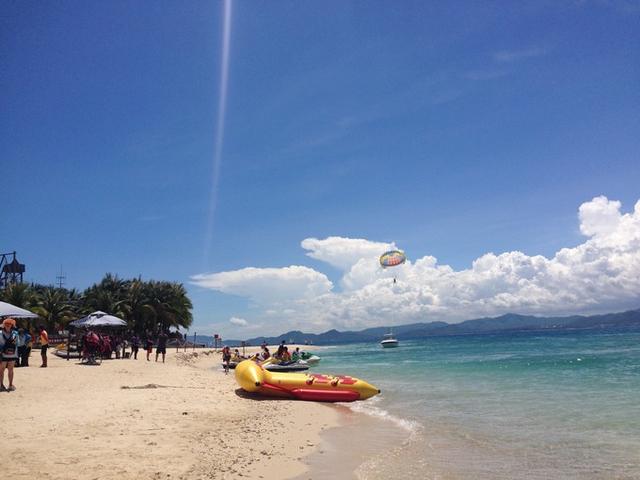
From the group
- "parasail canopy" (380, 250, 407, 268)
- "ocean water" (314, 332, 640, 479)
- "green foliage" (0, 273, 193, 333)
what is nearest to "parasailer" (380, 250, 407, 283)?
"parasail canopy" (380, 250, 407, 268)

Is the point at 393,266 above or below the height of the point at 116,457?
above

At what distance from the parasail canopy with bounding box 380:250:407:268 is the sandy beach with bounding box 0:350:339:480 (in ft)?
75.8

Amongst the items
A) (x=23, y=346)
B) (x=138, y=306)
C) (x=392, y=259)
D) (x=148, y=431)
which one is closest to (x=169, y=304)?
(x=138, y=306)

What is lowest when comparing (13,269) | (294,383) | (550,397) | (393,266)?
(550,397)

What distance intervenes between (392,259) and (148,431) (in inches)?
1173

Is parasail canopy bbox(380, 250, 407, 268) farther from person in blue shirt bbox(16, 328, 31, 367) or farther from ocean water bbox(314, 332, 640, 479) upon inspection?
person in blue shirt bbox(16, 328, 31, 367)

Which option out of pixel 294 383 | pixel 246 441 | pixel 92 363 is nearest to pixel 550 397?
pixel 294 383

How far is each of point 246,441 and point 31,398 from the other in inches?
196

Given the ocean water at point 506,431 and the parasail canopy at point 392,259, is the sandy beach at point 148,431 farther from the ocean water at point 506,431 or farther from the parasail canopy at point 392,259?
the parasail canopy at point 392,259

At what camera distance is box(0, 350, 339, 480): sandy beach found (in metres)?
5.87

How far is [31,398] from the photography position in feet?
31.8

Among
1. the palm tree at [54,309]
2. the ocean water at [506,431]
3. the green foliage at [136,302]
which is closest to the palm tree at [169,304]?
the green foliage at [136,302]

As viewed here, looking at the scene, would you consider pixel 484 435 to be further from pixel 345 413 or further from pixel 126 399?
pixel 126 399

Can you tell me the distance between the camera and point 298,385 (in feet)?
46.4
